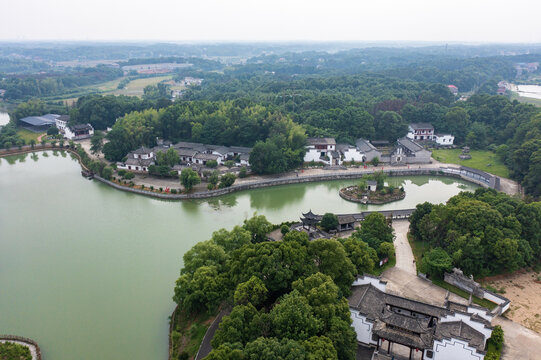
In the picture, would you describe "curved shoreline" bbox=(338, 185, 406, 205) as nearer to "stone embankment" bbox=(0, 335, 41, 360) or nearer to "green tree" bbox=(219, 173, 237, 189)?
"green tree" bbox=(219, 173, 237, 189)

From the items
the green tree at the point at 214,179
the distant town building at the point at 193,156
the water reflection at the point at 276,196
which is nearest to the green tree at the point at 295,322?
the water reflection at the point at 276,196

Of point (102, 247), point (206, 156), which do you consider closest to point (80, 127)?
point (206, 156)

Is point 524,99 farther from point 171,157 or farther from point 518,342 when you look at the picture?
point 518,342

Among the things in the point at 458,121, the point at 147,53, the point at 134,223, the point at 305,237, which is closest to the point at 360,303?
the point at 305,237

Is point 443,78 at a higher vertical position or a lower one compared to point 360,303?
higher

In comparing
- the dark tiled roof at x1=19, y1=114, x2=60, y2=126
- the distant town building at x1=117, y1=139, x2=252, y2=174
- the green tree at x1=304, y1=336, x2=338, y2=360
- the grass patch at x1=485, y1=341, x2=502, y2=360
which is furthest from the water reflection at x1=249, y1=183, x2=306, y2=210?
the dark tiled roof at x1=19, y1=114, x2=60, y2=126

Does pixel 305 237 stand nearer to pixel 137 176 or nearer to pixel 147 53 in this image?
pixel 137 176

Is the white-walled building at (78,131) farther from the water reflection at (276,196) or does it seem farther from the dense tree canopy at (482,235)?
the dense tree canopy at (482,235)
